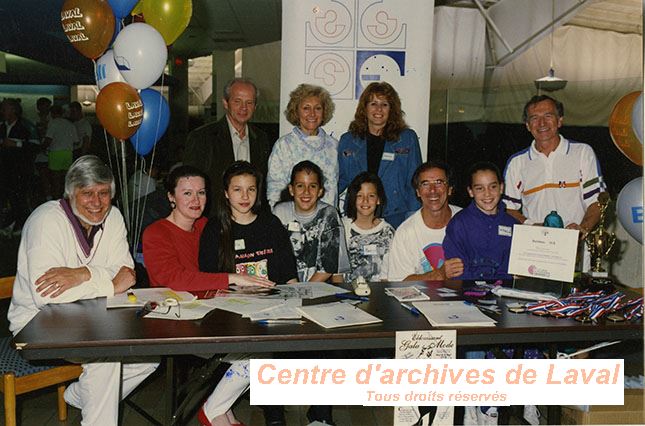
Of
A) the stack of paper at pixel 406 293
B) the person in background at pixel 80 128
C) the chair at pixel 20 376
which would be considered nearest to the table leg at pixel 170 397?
the chair at pixel 20 376

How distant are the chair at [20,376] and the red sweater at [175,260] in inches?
19.4

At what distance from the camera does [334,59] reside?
4.10 metres

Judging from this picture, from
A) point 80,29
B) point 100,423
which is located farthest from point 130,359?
point 80,29

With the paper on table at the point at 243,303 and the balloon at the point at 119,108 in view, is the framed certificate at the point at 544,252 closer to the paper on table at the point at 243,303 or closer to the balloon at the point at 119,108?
the paper on table at the point at 243,303

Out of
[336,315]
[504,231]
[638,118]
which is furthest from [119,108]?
[638,118]

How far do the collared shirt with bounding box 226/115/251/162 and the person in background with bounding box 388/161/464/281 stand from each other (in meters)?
1.08

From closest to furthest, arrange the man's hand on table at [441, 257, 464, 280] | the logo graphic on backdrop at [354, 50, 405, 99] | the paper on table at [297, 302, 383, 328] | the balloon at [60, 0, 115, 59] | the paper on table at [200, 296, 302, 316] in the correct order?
the paper on table at [297, 302, 383, 328], the paper on table at [200, 296, 302, 316], the man's hand on table at [441, 257, 464, 280], the balloon at [60, 0, 115, 59], the logo graphic on backdrop at [354, 50, 405, 99]

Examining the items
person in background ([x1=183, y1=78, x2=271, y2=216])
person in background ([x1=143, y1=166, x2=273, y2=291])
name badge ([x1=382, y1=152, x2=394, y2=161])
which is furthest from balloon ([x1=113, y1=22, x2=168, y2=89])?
name badge ([x1=382, y1=152, x2=394, y2=161])

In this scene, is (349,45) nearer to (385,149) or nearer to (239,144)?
(385,149)

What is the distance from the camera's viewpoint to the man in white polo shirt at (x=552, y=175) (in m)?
3.73

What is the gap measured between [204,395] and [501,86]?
294 centimetres

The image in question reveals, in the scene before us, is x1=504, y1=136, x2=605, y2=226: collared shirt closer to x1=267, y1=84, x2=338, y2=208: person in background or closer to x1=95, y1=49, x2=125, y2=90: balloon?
x1=267, y1=84, x2=338, y2=208: person in background

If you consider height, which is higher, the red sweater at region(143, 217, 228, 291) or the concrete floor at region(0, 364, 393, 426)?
the red sweater at region(143, 217, 228, 291)

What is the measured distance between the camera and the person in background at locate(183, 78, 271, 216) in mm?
3885
